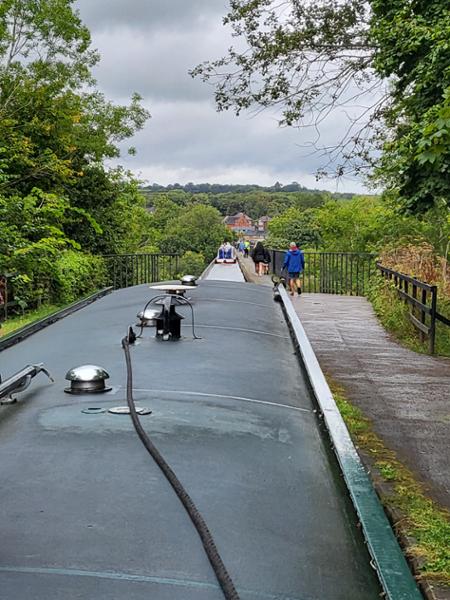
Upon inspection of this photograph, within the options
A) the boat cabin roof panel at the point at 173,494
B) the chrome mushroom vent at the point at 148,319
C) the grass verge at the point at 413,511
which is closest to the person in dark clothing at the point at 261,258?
the grass verge at the point at 413,511

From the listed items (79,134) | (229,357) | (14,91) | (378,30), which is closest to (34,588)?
(229,357)

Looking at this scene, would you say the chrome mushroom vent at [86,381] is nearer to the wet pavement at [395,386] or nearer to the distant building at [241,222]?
the wet pavement at [395,386]

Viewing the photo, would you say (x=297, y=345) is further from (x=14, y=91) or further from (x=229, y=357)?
(x=14, y=91)

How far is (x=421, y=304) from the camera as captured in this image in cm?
1220

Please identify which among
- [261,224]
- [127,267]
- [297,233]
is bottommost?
[127,267]

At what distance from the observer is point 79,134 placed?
24891 mm

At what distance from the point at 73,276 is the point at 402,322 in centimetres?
949

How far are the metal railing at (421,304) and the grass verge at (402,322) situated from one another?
17 cm

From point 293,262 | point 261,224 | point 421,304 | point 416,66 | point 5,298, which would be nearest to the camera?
point 416,66

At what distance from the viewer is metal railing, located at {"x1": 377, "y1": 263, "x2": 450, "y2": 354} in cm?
1151

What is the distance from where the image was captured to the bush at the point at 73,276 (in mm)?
18359

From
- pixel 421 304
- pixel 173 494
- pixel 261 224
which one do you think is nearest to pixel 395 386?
pixel 421 304

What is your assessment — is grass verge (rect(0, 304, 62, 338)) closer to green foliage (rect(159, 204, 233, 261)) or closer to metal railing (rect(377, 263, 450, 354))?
metal railing (rect(377, 263, 450, 354))

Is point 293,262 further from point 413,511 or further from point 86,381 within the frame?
point 86,381
